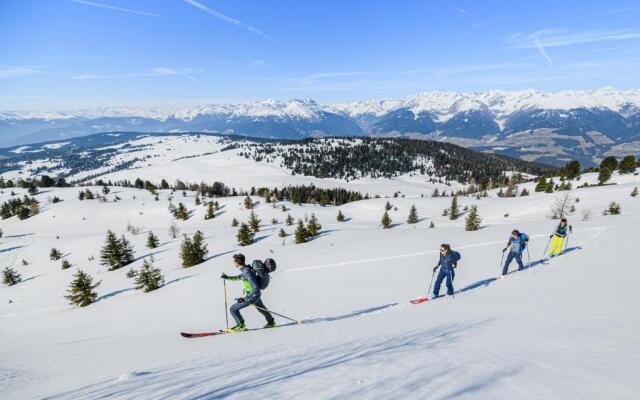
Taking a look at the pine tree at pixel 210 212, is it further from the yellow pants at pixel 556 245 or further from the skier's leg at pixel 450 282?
the skier's leg at pixel 450 282

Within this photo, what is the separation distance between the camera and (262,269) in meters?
10.8

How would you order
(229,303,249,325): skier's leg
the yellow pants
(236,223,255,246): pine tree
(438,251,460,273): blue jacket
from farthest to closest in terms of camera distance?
(236,223,255,246): pine tree < the yellow pants < (438,251,460,273): blue jacket < (229,303,249,325): skier's leg

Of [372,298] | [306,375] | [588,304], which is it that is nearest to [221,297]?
[372,298]

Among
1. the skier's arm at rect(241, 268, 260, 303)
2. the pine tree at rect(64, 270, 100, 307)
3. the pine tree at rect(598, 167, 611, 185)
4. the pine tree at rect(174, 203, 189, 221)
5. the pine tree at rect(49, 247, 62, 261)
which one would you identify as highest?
the pine tree at rect(598, 167, 611, 185)

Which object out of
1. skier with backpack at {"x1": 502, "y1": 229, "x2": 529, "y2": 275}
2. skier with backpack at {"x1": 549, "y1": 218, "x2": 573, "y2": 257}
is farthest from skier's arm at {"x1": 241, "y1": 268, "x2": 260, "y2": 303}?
skier with backpack at {"x1": 549, "y1": 218, "x2": 573, "y2": 257}

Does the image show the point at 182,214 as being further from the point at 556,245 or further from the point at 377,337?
A: the point at 377,337

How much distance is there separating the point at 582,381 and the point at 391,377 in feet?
8.96

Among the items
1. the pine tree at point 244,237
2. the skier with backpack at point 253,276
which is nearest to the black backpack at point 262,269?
→ the skier with backpack at point 253,276

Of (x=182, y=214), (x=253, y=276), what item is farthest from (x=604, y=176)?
(x=182, y=214)

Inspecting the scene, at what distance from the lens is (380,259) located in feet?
92.9

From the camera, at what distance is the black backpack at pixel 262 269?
10620mm

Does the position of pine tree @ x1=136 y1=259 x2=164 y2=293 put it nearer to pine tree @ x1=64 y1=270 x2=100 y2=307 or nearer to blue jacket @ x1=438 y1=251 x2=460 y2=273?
pine tree @ x1=64 y1=270 x2=100 y2=307

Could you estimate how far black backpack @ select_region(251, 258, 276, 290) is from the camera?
1062cm

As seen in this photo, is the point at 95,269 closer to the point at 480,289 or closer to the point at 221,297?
the point at 221,297
